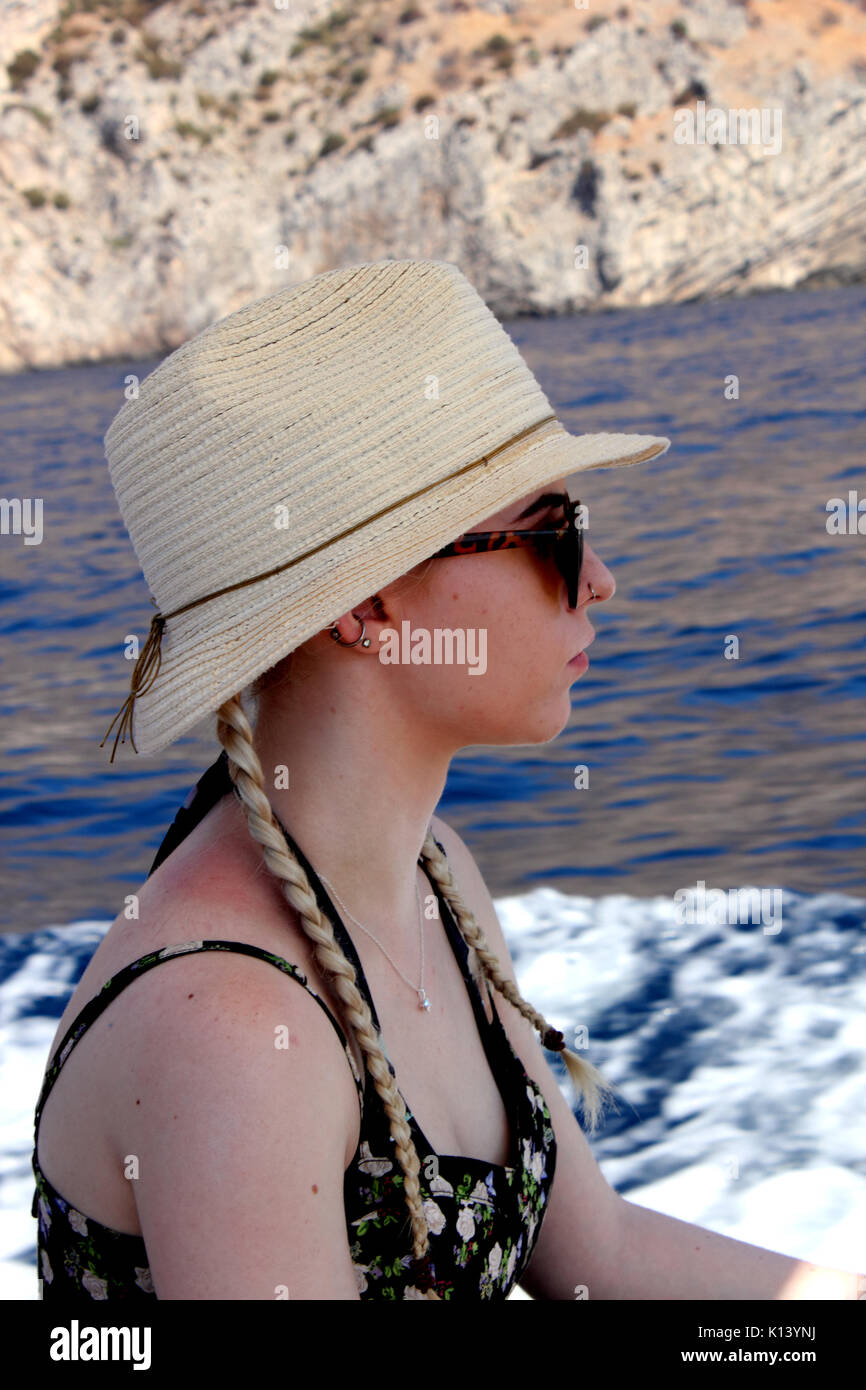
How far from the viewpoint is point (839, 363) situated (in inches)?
833

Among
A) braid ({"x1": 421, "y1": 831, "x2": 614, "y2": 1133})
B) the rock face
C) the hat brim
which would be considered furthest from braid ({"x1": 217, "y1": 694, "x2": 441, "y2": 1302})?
the rock face

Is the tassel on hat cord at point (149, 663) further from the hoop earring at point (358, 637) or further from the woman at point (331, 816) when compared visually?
the hoop earring at point (358, 637)

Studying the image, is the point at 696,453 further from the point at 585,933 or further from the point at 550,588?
the point at 550,588

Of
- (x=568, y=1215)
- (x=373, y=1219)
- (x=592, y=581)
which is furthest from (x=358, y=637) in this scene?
(x=568, y=1215)

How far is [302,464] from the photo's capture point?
1.59m

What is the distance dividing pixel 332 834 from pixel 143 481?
471 millimetres

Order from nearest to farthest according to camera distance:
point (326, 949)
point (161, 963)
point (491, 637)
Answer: point (161, 963) → point (326, 949) → point (491, 637)

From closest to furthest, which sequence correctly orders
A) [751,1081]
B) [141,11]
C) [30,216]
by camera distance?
[751,1081] < [30,216] < [141,11]

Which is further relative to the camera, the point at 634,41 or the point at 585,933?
the point at 634,41

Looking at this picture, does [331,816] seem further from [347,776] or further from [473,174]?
[473,174]

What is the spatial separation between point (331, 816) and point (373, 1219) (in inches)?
16.8

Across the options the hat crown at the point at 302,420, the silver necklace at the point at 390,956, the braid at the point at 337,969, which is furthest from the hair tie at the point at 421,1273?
the hat crown at the point at 302,420

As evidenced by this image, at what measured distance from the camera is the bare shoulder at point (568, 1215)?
1.89 m
